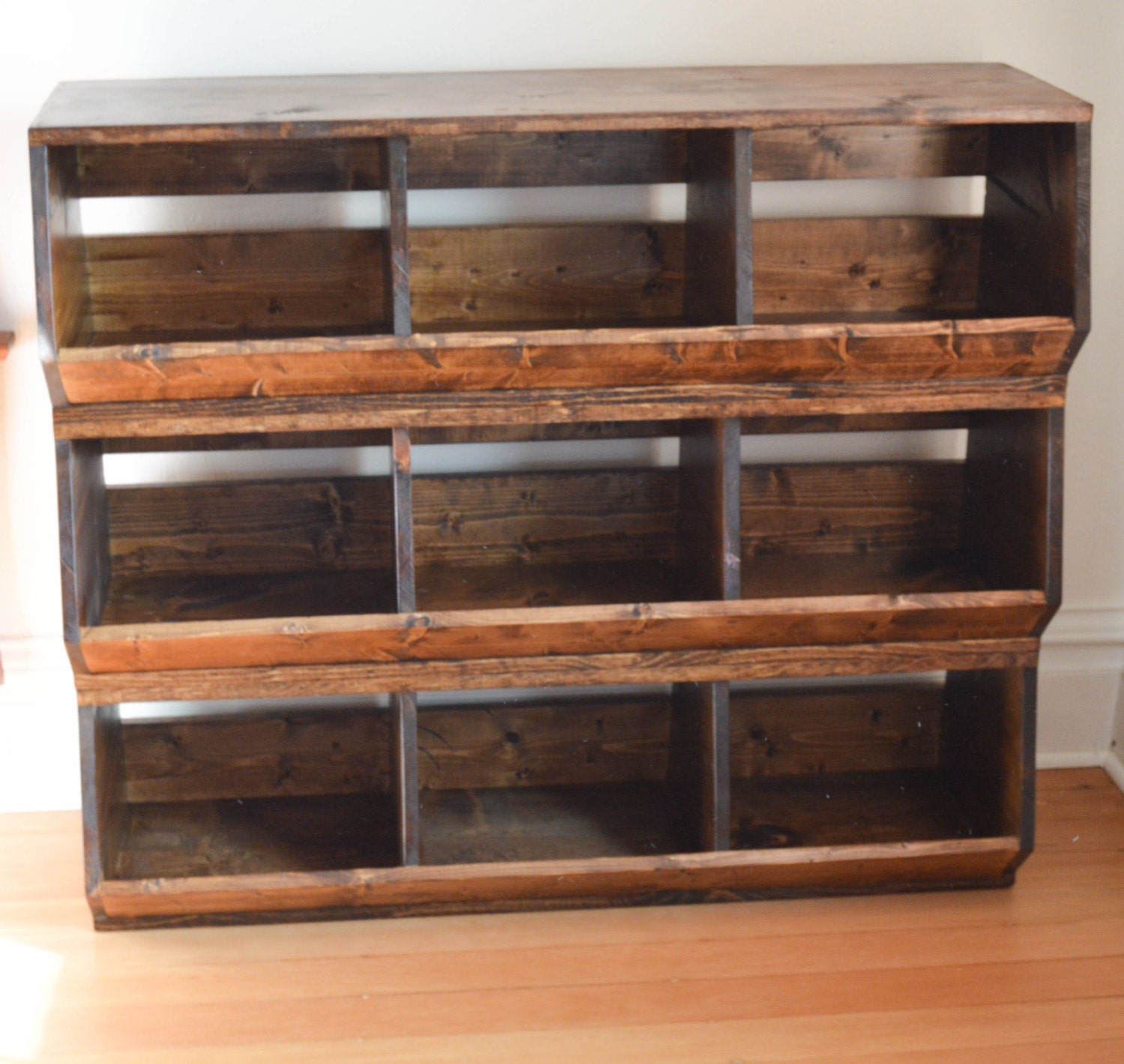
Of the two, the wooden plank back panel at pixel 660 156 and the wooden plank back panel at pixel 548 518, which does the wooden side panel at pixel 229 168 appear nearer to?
the wooden plank back panel at pixel 660 156

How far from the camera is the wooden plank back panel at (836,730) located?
8.71 ft

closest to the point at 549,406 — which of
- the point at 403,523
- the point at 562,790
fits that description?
the point at 403,523

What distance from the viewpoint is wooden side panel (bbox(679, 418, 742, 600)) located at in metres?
2.16

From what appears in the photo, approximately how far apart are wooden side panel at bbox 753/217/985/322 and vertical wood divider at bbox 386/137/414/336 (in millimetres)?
698

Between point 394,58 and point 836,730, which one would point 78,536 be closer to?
point 394,58

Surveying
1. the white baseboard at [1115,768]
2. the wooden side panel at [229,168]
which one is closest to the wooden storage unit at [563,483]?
the wooden side panel at [229,168]

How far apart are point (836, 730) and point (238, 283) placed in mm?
1452

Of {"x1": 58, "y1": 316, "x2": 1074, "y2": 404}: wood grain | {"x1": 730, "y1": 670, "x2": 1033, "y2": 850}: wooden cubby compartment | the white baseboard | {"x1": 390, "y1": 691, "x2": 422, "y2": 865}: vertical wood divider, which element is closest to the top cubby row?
{"x1": 58, "y1": 316, "x2": 1074, "y2": 404}: wood grain

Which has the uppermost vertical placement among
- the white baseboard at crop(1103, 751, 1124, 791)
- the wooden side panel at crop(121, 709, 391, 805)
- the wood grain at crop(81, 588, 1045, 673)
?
the wood grain at crop(81, 588, 1045, 673)

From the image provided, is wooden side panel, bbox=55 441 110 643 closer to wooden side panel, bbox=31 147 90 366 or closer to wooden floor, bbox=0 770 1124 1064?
wooden side panel, bbox=31 147 90 366

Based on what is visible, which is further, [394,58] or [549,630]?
[394,58]

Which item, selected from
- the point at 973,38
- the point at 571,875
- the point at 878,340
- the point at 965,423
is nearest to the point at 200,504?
the point at 571,875

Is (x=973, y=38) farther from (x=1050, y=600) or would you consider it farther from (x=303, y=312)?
(x=303, y=312)

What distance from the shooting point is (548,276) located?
7.80 feet
